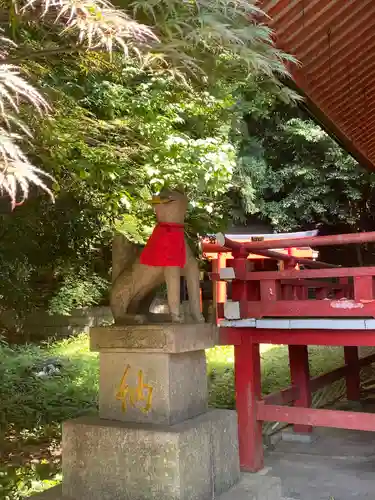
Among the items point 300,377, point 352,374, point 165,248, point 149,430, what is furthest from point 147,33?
point 352,374

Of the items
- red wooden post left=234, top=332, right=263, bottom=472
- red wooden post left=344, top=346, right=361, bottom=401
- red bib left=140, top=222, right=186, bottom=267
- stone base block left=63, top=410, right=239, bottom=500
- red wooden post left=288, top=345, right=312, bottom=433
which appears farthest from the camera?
red wooden post left=344, top=346, right=361, bottom=401

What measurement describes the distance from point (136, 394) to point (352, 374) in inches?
237

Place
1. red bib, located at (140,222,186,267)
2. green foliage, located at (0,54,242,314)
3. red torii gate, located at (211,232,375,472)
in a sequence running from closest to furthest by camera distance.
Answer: red bib, located at (140,222,186,267) → green foliage, located at (0,54,242,314) → red torii gate, located at (211,232,375,472)

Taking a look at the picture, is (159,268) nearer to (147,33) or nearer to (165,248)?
(165,248)

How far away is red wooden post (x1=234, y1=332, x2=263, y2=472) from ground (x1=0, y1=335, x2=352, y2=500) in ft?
6.06

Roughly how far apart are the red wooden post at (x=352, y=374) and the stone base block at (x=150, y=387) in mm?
5452

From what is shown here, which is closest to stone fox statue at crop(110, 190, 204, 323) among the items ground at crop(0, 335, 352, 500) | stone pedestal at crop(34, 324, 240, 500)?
stone pedestal at crop(34, 324, 240, 500)

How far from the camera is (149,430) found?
114 inches

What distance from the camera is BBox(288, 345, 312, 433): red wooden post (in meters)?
6.52

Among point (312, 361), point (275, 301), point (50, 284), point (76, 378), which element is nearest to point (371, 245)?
point (312, 361)

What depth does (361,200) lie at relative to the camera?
1534 centimetres

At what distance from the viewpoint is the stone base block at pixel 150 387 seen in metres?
3.02

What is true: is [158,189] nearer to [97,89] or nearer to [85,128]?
[85,128]

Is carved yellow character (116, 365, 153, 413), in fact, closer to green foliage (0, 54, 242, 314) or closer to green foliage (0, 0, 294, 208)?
green foliage (0, 54, 242, 314)
